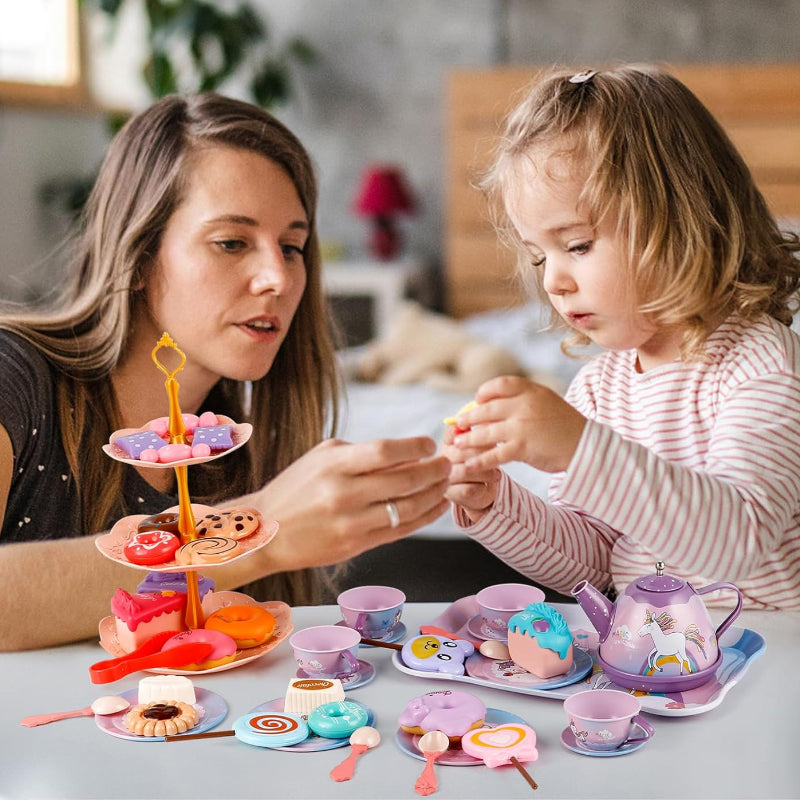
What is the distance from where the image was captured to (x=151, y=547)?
88 centimetres

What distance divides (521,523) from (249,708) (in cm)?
44

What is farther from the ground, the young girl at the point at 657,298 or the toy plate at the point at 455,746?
the young girl at the point at 657,298

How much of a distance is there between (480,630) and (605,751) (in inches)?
9.9

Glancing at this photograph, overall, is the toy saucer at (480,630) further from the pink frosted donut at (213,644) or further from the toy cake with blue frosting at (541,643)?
the pink frosted donut at (213,644)

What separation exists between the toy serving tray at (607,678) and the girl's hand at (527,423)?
0.18 metres

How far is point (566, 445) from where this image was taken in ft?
3.09

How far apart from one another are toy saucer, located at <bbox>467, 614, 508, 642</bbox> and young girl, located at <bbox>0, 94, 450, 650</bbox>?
0.24 metres

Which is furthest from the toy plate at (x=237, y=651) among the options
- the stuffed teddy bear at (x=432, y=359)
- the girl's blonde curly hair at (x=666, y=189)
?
the stuffed teddy bear at (x=432, y=359)

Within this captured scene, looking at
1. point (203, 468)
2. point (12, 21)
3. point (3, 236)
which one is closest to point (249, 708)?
point (203, 468)

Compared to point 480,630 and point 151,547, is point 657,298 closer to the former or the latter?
point 480,630

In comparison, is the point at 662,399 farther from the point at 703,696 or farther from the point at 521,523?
the point at 703,696

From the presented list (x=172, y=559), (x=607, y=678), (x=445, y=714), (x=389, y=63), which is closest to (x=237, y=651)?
(x=172, y=559)

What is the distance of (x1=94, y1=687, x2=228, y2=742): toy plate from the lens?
0.82 m

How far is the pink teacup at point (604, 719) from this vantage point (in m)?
0.78
